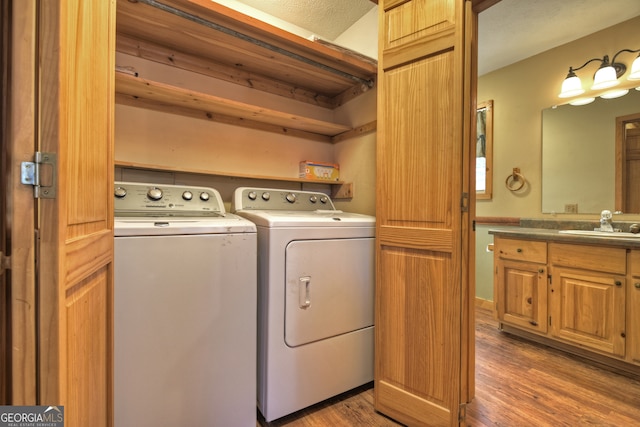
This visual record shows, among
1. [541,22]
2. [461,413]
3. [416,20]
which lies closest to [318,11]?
[416,20]

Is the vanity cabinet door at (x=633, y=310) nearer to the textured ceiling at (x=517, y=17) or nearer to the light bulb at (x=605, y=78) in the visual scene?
the light bulb at (x=605, y=78)

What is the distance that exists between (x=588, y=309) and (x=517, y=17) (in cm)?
222

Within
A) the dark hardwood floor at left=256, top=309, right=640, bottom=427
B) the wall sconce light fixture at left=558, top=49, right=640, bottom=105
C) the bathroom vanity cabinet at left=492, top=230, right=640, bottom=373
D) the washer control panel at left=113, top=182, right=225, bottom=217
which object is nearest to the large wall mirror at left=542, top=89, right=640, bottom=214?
the wall sconce light fixture at left=558, top=49, right=640, bottom=105

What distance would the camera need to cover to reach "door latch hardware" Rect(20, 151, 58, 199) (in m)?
0.48

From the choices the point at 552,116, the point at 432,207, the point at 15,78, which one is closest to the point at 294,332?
the point at 432,207

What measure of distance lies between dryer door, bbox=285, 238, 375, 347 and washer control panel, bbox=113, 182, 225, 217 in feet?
2.00

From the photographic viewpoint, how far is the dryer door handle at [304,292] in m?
1.38

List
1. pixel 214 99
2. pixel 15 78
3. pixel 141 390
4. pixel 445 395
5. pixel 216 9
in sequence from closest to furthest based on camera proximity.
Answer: pixel 15 78, pixel 141 390, pixel 445 395, pixel 216 9, pixel 214 99

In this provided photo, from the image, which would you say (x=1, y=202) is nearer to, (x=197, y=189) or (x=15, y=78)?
(x=15, y=78)

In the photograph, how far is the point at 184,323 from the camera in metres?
1.14

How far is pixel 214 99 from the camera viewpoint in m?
1.66

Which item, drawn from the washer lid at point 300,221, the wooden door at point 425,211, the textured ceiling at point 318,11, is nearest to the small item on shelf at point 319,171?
the washer lid at point 300,221

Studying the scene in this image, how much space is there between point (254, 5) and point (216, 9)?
91 cm

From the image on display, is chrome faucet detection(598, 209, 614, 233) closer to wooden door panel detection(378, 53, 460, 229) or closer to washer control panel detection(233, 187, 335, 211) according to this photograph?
wooden door panel detection(378, 53, 460, 229)
